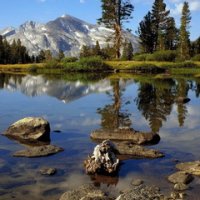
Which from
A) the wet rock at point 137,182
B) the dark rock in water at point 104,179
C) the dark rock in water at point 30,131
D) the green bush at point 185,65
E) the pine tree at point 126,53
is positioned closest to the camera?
the wet rock at point 137,182

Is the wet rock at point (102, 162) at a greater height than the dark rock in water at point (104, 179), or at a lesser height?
greater

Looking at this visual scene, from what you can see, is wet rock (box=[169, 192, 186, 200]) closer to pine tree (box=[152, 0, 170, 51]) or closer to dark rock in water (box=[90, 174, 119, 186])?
dark rock in water (box=[90, 174, 119, 186])

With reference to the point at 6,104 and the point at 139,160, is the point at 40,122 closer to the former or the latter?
the point at 139,160

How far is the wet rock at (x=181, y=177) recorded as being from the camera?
14.6 meters

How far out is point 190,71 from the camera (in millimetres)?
85875

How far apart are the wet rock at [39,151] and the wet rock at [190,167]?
5.26 metres

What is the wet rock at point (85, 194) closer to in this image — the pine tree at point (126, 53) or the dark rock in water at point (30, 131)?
the dark rock in water at point (30, 131)

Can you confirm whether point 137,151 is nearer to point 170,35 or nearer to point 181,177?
point 181,177

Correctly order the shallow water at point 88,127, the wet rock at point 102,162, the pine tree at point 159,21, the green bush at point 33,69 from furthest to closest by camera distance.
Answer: the pine tree at point 159,21 → the green bush at point 33,69 → the wet rock at point 102,162 → the shallow water at point 88,127

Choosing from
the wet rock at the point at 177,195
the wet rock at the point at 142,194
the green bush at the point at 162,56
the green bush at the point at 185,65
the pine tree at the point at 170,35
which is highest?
the pine tree at the point at 170,35

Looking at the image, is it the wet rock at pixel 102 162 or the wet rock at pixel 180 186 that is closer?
the wet rock at pixel 180 186

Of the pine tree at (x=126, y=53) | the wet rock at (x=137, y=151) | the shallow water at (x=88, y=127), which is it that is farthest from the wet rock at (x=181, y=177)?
the pine tree at (x=126, y=53)

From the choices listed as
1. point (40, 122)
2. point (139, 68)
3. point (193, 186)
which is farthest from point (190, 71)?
point (193, 186)

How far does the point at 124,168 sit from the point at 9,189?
4.48 meters
